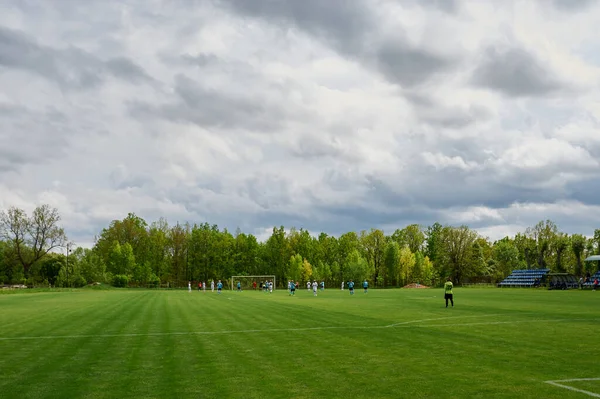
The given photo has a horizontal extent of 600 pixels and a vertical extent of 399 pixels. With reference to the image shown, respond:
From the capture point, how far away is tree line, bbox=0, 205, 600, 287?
378 feet

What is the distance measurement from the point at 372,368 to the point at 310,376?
1.73m

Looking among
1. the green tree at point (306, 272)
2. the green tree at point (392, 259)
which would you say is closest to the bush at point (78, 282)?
the green tree at point (306, 272)

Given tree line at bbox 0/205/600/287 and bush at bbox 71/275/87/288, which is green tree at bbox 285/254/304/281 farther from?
bush at bbox 71/275/87/288

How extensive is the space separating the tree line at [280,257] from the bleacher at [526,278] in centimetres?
1501

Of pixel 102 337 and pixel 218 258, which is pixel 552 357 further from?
pixel 218 258

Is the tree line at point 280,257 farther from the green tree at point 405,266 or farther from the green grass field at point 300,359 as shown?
the green grass field at point 300,359

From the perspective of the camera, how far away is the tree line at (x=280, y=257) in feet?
378

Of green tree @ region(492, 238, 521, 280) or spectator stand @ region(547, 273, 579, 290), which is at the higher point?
green tree @ region(492, 238, 521, 280)

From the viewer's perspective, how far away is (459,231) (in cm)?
12238

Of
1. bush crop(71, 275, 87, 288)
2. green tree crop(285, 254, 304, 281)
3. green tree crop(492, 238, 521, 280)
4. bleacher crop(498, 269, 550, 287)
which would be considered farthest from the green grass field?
green tree crop(492, 238, 521, 280)

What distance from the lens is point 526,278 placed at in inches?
3846

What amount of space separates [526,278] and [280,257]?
2191 inches

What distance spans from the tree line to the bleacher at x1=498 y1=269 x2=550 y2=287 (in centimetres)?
1501

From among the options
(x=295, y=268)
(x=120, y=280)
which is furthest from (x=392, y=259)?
(x=120, y=280)
